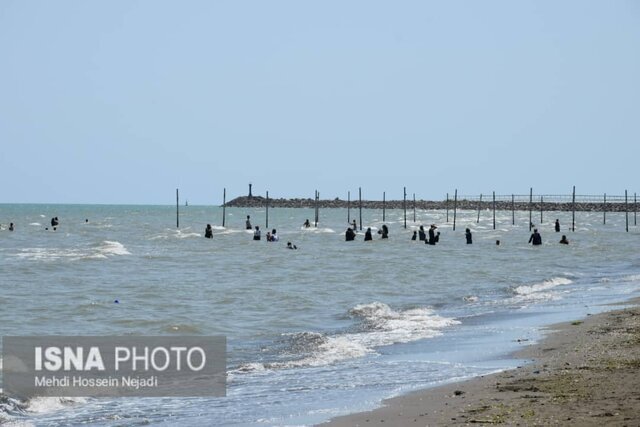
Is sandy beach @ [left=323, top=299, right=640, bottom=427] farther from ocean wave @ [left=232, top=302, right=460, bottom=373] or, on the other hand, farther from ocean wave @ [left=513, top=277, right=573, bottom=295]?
ocean wave @ [left=513, top=277, right=573, bottom=295]

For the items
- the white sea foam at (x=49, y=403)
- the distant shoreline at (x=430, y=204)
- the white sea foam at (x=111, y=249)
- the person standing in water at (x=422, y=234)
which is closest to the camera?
the white sea foam at (x=49, y=403)

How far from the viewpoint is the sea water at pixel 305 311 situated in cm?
1124

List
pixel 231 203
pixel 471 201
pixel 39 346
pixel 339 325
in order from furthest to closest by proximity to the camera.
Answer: pixel 231 203 < pixel 471 201 < pixel 339 325 < pixel 39 346

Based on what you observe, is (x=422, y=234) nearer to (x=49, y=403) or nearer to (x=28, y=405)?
(x=49, y=403)

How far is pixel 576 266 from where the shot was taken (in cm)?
3931

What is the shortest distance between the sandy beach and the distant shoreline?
5139 inches

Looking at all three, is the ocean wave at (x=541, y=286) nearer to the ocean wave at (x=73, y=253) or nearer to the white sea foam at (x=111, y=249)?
the ocean wave at (x=73, y=253)

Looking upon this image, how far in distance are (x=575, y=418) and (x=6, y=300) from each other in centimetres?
1793

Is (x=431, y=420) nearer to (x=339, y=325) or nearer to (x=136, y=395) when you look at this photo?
(x=136, y=395)

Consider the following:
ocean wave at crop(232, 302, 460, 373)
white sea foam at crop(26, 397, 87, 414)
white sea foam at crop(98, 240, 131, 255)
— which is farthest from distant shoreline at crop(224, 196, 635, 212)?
white sea foam at crop(26, 397, 87, 414)

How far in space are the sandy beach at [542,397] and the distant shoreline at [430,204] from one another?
428 ft

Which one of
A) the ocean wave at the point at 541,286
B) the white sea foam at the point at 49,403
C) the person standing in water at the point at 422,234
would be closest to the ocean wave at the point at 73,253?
the person standing in water at the point at 422,234

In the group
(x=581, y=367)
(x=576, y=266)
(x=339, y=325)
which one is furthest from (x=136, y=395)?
(x=576, y=266)

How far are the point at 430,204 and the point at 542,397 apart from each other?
525 feet
